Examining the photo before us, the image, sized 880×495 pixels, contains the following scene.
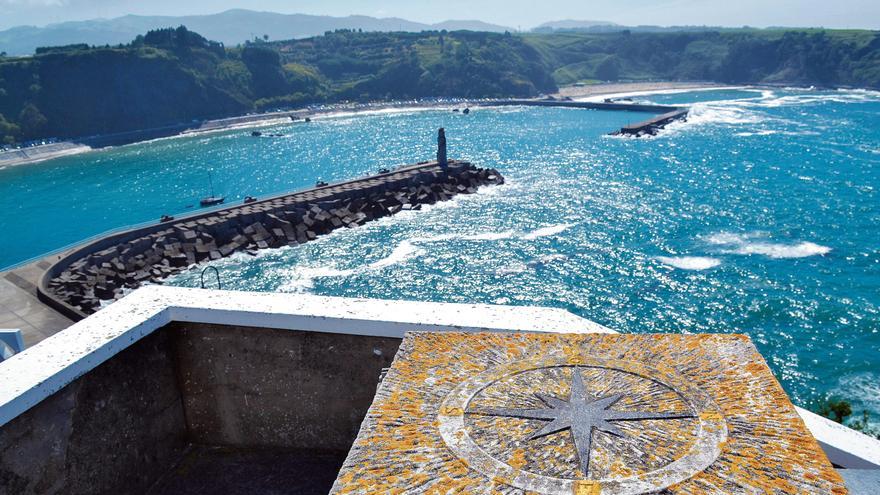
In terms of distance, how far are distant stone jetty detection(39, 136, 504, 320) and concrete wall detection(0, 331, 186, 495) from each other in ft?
82.4

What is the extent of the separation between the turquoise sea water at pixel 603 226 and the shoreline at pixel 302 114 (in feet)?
18.4

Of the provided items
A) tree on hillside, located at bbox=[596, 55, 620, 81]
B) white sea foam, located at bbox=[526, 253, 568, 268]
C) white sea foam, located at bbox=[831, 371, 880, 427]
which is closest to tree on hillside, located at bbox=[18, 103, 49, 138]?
white sea foam, located at bbox=[526, 253, 568, 268]

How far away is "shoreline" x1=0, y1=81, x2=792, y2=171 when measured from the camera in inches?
3462

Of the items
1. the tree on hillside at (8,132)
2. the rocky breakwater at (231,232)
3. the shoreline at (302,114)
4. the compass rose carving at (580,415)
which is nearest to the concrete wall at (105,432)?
the compass rose carving at (580,415)

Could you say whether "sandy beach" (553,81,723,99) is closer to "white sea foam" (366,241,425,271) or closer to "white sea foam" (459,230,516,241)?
"white sea foam" (459,230,516,241)

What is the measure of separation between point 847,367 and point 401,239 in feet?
82.9

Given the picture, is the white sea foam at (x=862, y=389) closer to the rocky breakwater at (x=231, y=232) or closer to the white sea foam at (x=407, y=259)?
the white sea foam at (x=407, y=259)

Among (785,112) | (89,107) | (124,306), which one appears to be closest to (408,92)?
(89,107)

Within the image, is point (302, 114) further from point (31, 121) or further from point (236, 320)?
point (236, 320)

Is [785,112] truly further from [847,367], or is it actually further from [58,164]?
[58,164]

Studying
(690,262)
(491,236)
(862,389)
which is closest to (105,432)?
(862,389)

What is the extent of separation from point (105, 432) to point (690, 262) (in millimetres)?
35641

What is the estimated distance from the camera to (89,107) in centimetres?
10725

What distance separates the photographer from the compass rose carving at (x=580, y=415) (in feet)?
10.7
